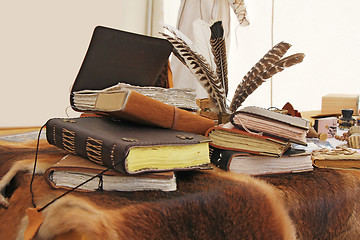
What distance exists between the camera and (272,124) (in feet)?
2.15

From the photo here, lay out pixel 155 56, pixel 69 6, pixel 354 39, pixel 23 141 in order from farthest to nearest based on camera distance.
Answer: pixel 354 39, pixel 69 6, pixel 155 56, pixel 23 141

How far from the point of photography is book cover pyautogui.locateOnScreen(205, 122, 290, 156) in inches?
25.3

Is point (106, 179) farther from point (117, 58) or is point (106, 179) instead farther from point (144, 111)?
point (117, 58)

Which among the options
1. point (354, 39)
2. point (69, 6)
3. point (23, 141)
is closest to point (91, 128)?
point (23, 141)

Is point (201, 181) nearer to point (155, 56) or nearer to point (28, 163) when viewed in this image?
point (28, 163)

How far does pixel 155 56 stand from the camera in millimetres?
1019

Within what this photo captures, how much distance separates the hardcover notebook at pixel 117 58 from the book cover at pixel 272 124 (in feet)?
1.33

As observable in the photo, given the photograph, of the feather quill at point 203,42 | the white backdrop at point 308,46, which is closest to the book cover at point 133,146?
the feather quill at point 203,42

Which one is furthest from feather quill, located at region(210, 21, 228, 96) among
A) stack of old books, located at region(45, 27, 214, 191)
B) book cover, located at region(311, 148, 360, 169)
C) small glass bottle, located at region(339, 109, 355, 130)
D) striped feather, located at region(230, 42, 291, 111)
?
small glass bottle, located at region(339, 109, 355, 130)

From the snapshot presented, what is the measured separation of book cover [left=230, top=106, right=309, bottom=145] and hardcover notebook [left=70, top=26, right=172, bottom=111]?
0.40 metres


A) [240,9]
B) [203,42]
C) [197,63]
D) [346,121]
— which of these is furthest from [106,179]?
[240,9]

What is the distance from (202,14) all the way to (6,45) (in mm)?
1227

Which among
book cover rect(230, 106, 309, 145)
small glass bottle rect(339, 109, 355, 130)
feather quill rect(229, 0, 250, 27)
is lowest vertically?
small glass bottle rect(339, 109, 355, 130)

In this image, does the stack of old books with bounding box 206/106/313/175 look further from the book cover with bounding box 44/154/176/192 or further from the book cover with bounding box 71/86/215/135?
the book cover with bounding box 44/154/176/192
